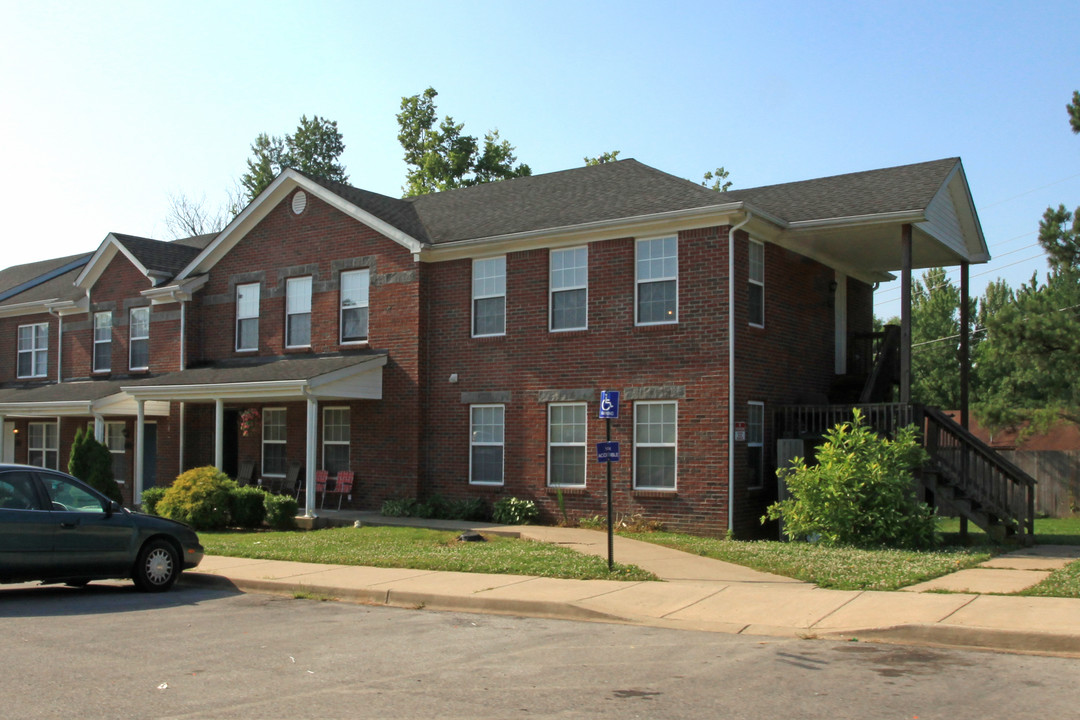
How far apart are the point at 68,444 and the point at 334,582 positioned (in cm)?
1927

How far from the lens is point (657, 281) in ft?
59.9

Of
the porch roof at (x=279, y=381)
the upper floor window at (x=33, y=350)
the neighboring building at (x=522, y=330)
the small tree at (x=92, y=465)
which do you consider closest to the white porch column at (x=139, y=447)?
the neighboring building at (x=522, y=330)

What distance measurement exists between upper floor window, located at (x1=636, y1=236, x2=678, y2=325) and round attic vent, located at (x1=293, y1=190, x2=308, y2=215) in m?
8.65

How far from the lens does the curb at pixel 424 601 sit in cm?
1075

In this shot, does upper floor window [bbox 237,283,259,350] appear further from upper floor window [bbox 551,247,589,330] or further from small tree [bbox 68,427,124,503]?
upper floor window [bbox 551,247,589,330]

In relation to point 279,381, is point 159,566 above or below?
below

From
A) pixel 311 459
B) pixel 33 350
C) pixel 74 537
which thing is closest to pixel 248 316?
pixel 311 459

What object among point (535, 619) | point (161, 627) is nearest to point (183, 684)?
point (161, 627)

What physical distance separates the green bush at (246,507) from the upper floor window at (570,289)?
22.3ft

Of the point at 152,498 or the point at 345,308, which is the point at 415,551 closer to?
the point at 345,308

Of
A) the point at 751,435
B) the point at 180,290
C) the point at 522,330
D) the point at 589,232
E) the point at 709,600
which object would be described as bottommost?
the point at 709,600

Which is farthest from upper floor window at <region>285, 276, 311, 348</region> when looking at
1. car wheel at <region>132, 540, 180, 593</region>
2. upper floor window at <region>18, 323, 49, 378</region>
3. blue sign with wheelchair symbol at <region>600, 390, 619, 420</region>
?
blue sign with wheelchair symbol at <region>600, 390, 619, 420</region>

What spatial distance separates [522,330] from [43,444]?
17.5 m

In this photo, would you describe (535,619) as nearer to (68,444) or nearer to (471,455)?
(471,455)
